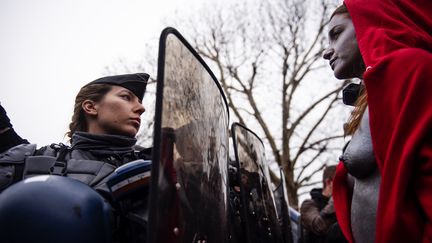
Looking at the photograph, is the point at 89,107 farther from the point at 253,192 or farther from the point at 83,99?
the point at 253,192

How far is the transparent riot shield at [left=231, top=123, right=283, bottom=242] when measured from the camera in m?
1.97

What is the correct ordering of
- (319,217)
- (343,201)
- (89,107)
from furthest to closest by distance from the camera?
(319,217) → (89,107) → (343,201)

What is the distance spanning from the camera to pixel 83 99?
259cm

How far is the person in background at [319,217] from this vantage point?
3.42m

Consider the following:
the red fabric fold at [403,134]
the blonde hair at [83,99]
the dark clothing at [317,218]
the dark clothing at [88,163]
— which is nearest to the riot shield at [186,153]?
the dark clothing at [88,163]

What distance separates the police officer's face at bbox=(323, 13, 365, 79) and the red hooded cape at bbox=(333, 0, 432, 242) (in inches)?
11.5

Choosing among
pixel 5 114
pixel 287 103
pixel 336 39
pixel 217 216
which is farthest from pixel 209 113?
pixel 287 103

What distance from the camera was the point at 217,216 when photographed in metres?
1.49

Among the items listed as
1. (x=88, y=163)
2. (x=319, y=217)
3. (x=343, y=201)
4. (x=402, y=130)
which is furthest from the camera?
(x=319, y=217)

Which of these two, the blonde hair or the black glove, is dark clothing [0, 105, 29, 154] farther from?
the blonde hair

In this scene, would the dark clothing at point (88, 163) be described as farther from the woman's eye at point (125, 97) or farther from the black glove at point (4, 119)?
the black glove at point (4, 119)

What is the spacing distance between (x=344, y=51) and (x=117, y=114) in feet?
4.57

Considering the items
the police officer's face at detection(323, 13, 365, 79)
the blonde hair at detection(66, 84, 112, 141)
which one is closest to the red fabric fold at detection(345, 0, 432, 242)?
the police officer's face at detection(323, 13, 365, 79)

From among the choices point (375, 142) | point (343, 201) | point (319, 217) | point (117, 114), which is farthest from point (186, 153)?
point (319, 217)
